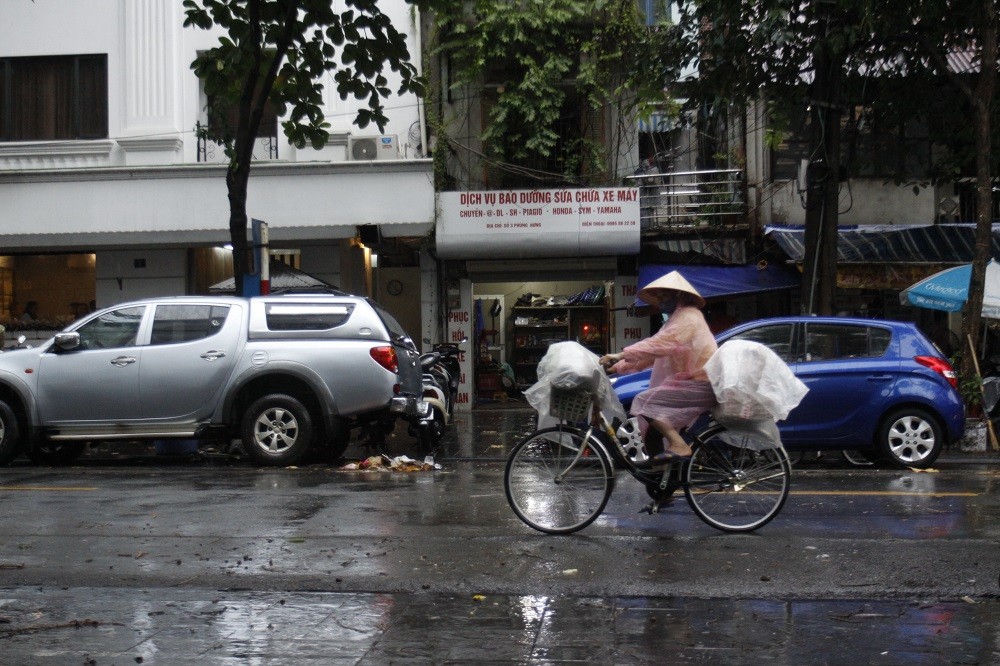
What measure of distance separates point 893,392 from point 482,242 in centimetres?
967

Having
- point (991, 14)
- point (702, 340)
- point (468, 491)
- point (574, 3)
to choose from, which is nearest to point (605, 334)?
point (574, 3)

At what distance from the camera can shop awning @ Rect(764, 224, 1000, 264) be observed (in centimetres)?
A: 1809

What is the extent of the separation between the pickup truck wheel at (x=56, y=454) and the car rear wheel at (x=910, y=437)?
8968mm

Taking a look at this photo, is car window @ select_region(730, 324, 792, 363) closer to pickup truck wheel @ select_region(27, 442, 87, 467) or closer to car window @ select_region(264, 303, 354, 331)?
car window @ select_region(264, 303, 354, 331)

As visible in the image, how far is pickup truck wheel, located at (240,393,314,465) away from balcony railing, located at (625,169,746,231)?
976 centimetres

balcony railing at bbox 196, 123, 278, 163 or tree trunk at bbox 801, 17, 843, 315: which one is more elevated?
balcony railing at bbox 196, 123, 278, 163

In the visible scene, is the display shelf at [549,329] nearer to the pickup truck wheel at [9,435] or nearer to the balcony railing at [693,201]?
the balcony railing at [693,201]

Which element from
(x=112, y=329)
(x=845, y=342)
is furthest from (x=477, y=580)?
(x=112, y=329)

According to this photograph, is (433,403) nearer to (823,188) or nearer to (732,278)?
(823,188)

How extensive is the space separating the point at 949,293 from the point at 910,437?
15.8 feet

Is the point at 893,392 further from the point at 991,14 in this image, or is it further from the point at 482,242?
the point at 482,242

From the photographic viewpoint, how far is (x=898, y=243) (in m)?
18.6

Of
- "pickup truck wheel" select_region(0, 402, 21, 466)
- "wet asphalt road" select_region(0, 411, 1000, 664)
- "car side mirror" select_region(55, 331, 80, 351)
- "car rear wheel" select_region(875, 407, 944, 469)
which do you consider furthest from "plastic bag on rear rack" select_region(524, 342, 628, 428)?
"pickup truck wheel" select_region(0, 402, 21, 466)

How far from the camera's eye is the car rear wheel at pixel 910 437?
450 inches
